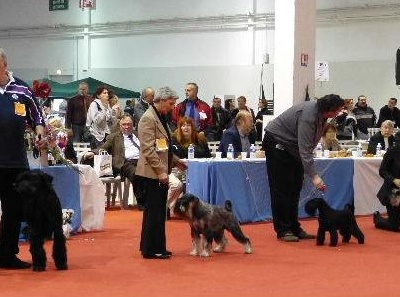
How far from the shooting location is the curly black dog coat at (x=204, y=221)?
6.10m

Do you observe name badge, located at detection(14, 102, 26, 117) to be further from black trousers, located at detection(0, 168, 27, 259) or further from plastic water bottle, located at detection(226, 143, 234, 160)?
plastic water bottle, located at detection(226, 143, 234, 160)

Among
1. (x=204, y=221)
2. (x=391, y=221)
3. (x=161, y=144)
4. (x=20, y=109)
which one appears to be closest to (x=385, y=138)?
(x=391, y=221)

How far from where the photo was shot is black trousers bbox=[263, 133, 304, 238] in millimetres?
7066

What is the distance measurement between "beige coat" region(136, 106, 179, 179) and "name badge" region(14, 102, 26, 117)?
0.92m

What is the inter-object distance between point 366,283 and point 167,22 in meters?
15.5

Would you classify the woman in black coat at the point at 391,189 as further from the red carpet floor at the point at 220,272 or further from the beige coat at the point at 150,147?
the beige coat at the point at 150,147

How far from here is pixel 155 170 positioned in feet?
19.5

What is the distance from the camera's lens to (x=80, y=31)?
2127 centimetres

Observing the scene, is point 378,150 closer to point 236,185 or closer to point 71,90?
point 236,185

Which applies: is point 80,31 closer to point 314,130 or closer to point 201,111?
point 201,111

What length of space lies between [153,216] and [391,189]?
3033mm

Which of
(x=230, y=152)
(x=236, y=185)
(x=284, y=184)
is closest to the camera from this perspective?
(x=284, y=184)

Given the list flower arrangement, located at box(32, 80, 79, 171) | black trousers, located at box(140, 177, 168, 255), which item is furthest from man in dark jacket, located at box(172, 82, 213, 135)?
black trousers, located at box(140, 177, 168, 255)

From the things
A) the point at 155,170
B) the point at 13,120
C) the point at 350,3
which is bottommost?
the point at 155,170
